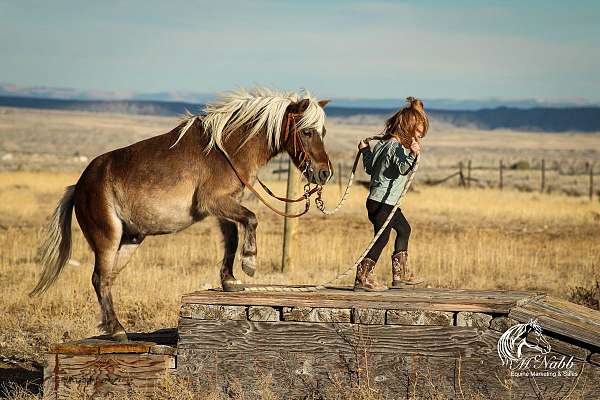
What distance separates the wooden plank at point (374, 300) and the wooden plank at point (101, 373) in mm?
570

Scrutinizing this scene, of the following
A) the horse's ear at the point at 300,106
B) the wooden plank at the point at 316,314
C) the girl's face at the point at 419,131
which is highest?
the horse's ear at the point at 300,106

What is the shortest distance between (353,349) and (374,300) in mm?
380

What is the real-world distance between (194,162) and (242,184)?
1.38 feet

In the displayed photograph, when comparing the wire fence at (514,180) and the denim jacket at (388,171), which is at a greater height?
the denim jacket at (388,171)

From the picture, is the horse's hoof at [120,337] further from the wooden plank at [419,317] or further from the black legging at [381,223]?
the wooden plank at [419,317]

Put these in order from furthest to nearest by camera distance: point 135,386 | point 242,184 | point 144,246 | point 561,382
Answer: point 144,246 < point 242,184 < point 135,386 < point 561,382

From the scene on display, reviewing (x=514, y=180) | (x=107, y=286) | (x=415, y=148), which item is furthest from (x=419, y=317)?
(x=514, y=180)

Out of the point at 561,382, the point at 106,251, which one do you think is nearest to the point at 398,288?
the point at 561,382

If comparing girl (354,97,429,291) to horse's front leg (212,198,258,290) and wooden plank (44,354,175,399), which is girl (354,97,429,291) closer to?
horse's front leg (212,198,258,290)

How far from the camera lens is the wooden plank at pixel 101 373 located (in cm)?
726

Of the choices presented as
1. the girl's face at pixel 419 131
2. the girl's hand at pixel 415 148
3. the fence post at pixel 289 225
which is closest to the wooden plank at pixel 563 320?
the girl's hand at pixel 415 148

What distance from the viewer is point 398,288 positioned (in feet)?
26.8

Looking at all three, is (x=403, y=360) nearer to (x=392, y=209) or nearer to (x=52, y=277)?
(x=392, y=209)

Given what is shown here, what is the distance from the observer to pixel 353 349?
6965 millimetres
